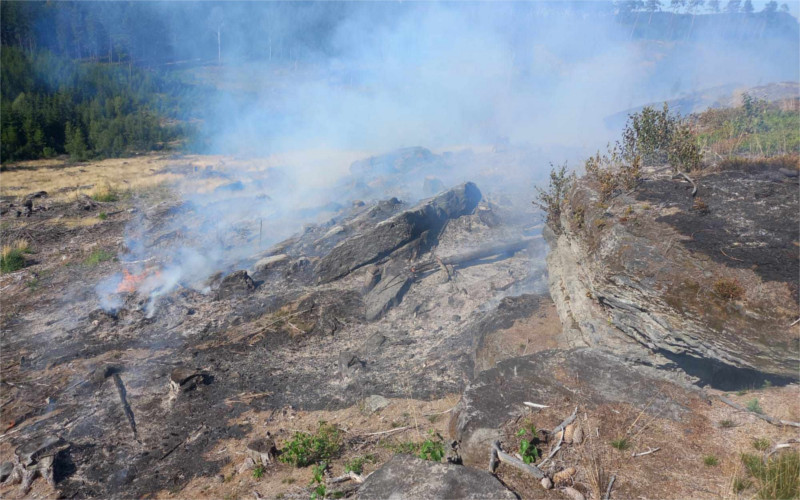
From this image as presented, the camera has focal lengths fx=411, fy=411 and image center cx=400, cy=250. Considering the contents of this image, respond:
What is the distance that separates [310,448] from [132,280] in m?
8.02

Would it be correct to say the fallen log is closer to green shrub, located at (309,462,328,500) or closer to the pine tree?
green shrub, located at (309,462,328,500)

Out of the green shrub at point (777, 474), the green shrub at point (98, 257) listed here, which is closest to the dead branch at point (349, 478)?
the green shrub at point (777, 474)

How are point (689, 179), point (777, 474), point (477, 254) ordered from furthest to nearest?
1. point (477, 254)
2. point (689, 179)
3. point (777, 474)

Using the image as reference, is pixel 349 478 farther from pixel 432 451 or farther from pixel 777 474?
pixel 777 474

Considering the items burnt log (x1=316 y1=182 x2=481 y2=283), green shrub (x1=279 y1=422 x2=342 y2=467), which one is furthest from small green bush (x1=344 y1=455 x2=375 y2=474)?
burnt log (x1=316 y1=182 x2=481 y2=283)

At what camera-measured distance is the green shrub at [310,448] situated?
5035 millimetres

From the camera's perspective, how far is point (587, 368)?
16.4 ft

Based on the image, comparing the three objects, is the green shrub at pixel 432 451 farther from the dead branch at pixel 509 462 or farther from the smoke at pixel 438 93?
the smoke at pixel 438 93

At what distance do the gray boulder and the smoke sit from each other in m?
12.0

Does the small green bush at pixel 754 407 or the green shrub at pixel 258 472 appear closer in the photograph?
the small green bush at pixel 754 407

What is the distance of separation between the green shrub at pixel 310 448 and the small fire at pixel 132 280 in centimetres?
714

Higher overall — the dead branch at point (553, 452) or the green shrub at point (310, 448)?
the dead branch at point (553, 452)

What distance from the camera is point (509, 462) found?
364 cm

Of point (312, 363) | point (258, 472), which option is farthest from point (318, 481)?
point (312, 363)
